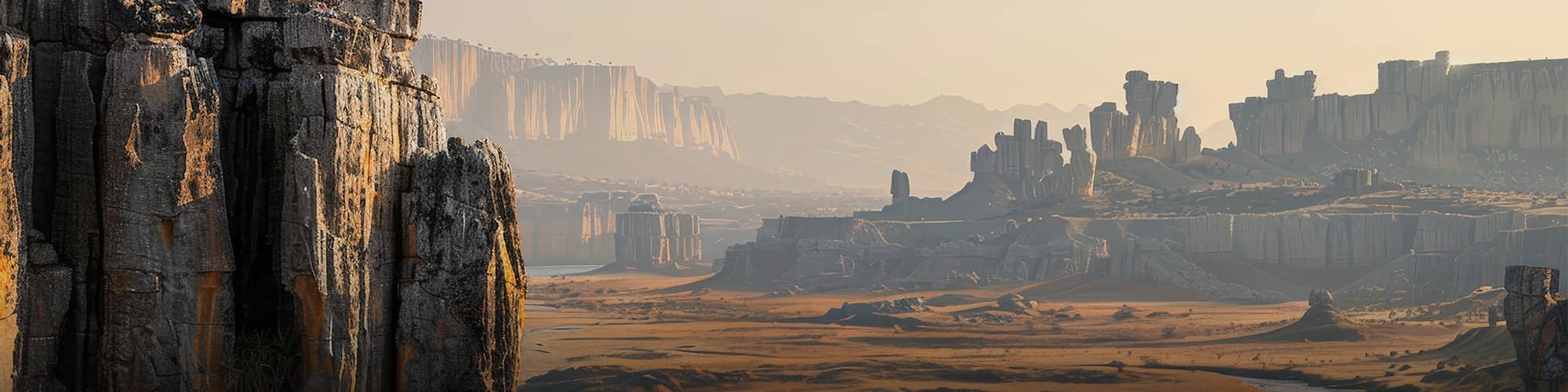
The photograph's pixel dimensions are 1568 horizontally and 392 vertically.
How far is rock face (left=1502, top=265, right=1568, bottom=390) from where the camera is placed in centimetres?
2659

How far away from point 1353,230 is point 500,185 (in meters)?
70.8

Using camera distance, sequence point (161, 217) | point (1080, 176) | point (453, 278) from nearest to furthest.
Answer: point (161, 217)
point (453, 278)
point (1080, 176)

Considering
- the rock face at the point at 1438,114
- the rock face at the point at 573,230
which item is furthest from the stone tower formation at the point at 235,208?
the rock face at the point at 573,230

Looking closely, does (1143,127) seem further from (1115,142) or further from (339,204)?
(339,204)

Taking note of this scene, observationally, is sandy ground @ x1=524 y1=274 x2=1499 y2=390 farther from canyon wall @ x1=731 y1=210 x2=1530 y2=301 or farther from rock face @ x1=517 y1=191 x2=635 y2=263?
rock face @ x1=517 y1=191 x2=635 y2=263

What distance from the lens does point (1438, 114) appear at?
11650 centimetres

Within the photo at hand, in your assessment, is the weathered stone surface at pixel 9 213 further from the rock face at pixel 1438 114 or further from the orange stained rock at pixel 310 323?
the rock face at pixel 1438 114

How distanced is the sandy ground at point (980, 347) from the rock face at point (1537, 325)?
1062 centimetres

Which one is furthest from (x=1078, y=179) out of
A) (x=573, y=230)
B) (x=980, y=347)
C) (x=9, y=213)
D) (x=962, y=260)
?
(x=9, y=213)

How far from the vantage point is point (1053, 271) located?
270 ft

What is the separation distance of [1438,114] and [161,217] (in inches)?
4585

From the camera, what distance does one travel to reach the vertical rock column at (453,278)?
1519cm

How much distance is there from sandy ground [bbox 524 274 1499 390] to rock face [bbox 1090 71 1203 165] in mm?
40028

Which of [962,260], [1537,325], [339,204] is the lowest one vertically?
[962,260]
